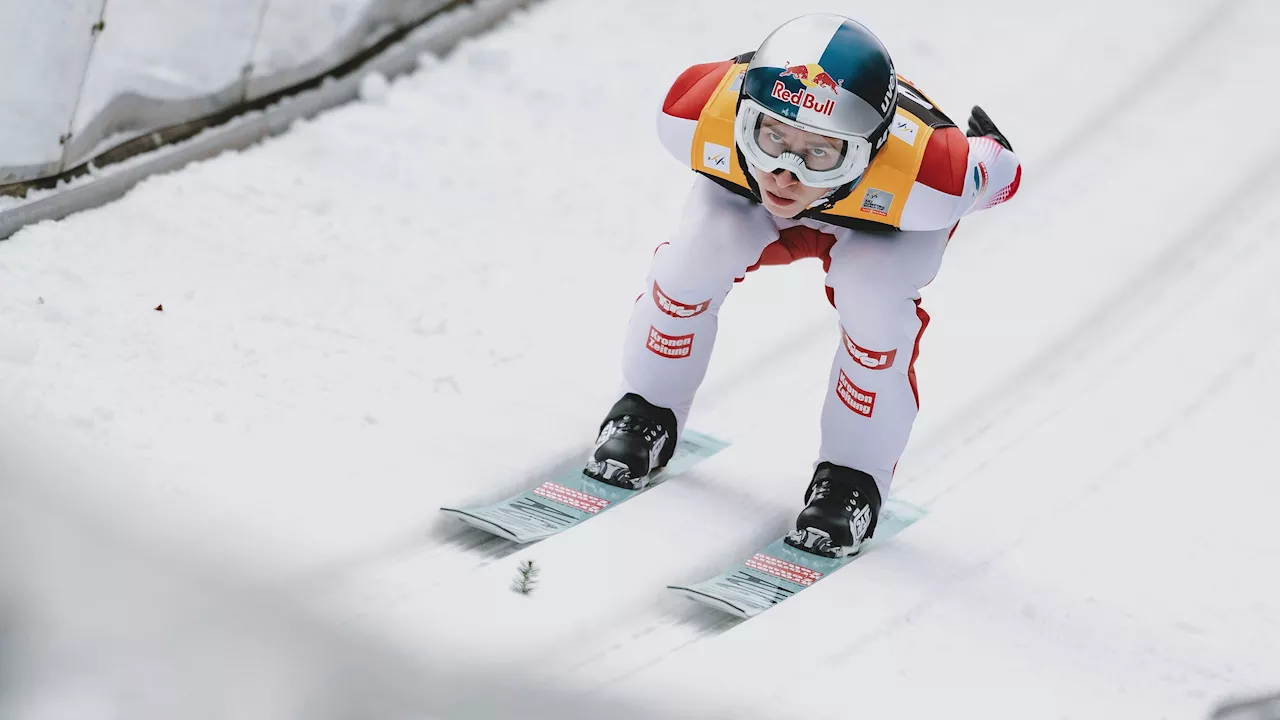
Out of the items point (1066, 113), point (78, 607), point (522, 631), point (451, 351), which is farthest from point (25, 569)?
point (1066, 113)

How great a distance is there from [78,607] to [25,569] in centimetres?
19

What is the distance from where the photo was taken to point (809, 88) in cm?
348

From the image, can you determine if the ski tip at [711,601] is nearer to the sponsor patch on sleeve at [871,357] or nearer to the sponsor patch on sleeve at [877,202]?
the sponsor patch on sleeve at [871,357]

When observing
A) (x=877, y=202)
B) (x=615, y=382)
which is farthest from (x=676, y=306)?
(x=615, y=382)

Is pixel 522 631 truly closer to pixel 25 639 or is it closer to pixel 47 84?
pixel 25 639

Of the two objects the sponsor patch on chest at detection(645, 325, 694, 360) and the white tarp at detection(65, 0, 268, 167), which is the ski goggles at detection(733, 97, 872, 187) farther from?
the white tarp at detection(65, 0, 268, 167)

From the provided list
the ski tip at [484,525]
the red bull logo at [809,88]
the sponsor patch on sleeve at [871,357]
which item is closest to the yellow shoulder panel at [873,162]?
the red bull logo at [809,88]

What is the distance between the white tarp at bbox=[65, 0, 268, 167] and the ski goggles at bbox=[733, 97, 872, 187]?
108 inches

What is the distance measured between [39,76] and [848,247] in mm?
2865

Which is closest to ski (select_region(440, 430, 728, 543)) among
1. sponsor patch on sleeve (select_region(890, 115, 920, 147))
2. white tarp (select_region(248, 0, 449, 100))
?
sponsor patch on sleeve (select_region(890, 115, 920, 147))

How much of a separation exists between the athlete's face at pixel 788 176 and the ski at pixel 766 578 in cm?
89

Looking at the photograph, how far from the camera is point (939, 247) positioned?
384 centimetres

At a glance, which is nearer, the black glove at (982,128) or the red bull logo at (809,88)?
the red bull logo at (809,88)

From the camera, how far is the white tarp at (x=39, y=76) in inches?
197
